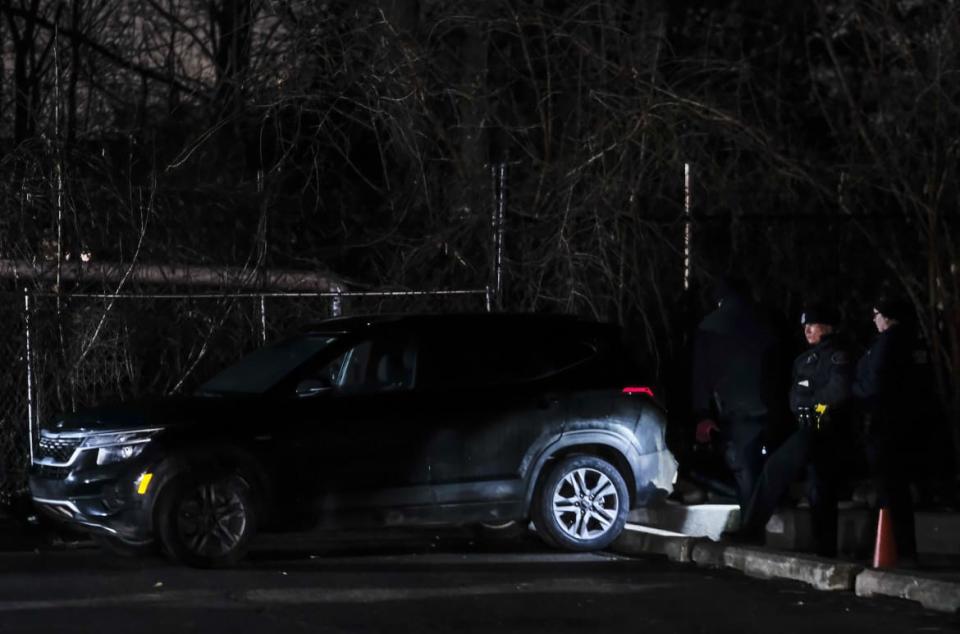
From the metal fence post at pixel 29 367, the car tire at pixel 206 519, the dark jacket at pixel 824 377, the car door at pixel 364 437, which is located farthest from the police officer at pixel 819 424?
the metal fence post at pixel 29 367

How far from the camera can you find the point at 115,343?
1318cm

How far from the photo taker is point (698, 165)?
14.7 metres

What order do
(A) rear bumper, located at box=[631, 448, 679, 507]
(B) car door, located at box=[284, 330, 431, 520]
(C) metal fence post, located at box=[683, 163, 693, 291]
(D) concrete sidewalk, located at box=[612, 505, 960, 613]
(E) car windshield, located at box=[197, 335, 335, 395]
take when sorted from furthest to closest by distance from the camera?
(C) metal fence post, located at box=[683, 163, 693, 291], (A) rear bumper, located at box=[631, 448, 679, 507], (E) car windshield, located at box=[197, 335, 335, 395], (B) car door, located at box=[284, 330, 431, 520], (D) concrete sidewalk, located at box=[612, 505, 960, 613]

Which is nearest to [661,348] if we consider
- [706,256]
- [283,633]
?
[706,256]

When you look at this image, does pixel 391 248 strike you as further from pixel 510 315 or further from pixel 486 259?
pixel 510 315

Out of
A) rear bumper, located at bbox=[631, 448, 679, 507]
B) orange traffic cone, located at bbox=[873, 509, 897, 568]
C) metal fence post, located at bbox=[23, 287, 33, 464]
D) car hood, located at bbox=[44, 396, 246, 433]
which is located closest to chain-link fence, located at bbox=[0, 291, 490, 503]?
metal fence post, located at bbox=[23, 287, 33, 464]

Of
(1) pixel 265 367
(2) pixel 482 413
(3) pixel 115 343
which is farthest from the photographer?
(3) pixel 115 343

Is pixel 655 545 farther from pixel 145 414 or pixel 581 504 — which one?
pixel 145 414

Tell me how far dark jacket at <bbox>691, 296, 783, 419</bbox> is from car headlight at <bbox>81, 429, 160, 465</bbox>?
3.79 metres

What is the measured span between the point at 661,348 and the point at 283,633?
22.7 feet

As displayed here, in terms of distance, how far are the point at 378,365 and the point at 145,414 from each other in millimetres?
1604

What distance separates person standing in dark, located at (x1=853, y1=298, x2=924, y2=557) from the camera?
34.2 ft

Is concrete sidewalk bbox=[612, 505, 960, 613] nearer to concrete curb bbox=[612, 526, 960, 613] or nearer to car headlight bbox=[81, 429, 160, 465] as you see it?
concrete curb bbox=[612, 526, 960, 613]

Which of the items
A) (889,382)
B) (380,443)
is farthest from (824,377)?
(380,443)
